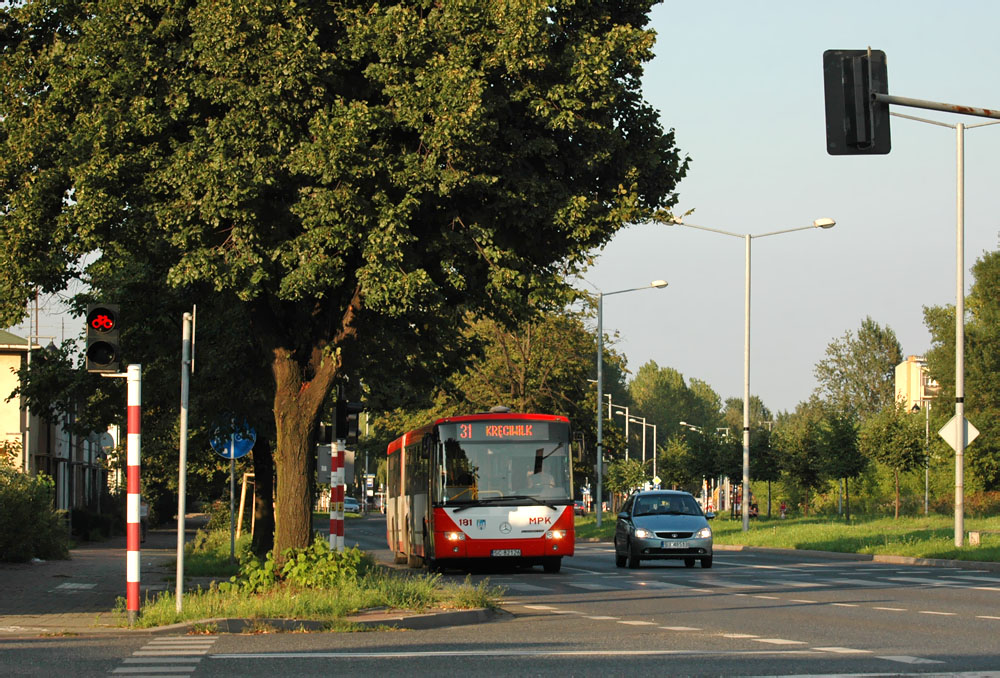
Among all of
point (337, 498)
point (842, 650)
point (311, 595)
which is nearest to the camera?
point (842, 650)

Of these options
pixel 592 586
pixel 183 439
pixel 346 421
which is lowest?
pixel 592 586

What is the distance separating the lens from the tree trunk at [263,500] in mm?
29281

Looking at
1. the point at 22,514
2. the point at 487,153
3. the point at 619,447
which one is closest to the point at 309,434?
the point at 487,153

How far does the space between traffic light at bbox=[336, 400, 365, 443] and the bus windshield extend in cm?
635

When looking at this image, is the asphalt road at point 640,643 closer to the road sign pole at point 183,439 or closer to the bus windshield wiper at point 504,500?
the road sign pole at point 183,439

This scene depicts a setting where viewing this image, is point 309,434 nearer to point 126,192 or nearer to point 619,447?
point 126,192

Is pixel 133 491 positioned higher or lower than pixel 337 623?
higher

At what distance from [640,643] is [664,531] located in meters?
16.2

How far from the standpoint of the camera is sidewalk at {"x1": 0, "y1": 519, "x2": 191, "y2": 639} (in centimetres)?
1512

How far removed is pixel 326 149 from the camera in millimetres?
16047

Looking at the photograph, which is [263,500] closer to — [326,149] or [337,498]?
[337,498]

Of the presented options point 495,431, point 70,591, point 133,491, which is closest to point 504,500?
point 495,431

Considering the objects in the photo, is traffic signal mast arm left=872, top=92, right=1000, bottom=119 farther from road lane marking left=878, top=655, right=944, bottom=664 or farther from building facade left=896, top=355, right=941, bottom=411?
building facade left=896, top=355, right=941, bottom=411

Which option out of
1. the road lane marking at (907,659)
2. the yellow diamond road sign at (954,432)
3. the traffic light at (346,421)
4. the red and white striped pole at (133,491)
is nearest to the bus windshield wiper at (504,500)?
the traffic light at (346,421)
